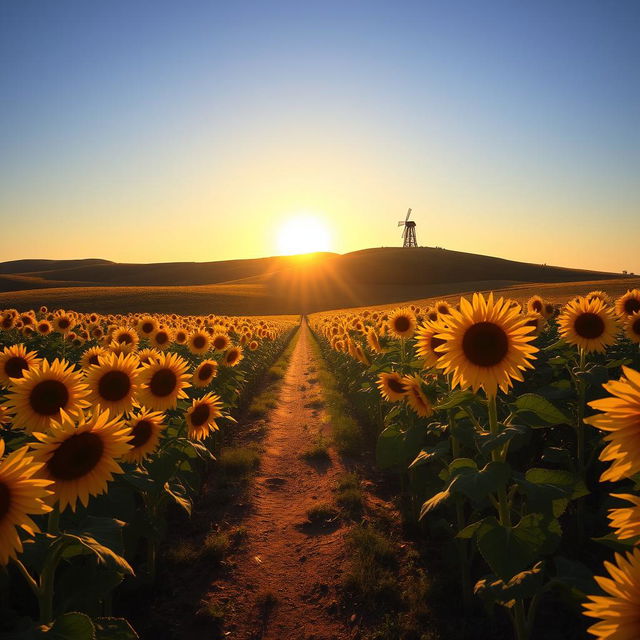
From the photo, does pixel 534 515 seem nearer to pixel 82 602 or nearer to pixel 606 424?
pixel 606 424

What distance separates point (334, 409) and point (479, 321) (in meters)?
10.6

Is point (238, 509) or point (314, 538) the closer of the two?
point (314, 538)

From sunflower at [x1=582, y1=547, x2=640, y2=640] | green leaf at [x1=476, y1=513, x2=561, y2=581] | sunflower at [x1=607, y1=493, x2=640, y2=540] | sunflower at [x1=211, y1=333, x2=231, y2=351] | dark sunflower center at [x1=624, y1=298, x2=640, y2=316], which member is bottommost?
green leaf at [x1=476, y1=513, x2=561, y2=581]

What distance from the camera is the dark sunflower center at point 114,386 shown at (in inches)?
198

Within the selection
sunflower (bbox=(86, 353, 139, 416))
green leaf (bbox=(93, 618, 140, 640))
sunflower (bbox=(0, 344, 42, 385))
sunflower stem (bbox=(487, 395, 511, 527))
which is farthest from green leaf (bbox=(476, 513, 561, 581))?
sunflower (bbox=(0, 344, 42, 385))

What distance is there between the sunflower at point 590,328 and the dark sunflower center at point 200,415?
4913mm

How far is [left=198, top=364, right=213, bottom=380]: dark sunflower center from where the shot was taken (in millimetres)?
7993

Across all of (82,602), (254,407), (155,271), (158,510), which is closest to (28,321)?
(254,407)

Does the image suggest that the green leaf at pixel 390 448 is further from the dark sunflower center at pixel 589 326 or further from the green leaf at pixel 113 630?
the green leaf at pixel 113 630

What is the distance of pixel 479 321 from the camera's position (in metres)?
3.82

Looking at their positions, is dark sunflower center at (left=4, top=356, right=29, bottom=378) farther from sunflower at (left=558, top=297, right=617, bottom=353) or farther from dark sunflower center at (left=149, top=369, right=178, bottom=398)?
sunflower at (left=558, top=297, right=617, bottom=353)

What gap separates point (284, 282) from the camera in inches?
5002

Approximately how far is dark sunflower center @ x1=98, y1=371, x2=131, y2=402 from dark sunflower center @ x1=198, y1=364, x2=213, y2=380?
284 cm

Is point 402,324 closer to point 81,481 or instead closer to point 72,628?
A: point 81,481
